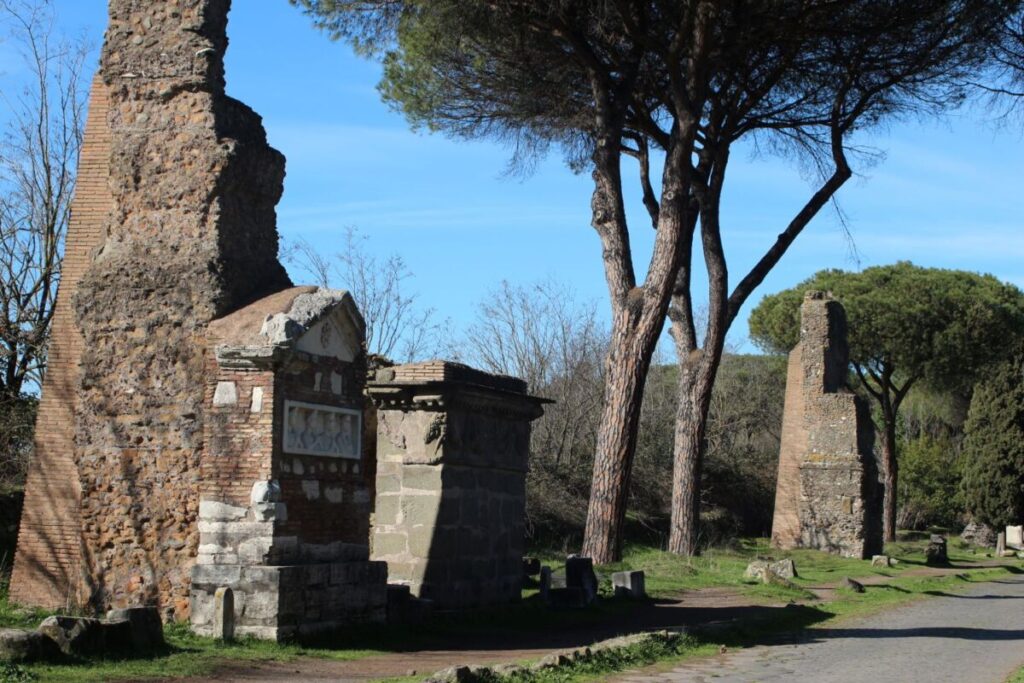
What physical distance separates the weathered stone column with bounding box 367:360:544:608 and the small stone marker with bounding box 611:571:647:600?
1958 millimetres

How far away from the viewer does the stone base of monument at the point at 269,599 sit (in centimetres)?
932

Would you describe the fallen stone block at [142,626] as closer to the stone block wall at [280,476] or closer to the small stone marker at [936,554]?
the stone block wall at [280,476]

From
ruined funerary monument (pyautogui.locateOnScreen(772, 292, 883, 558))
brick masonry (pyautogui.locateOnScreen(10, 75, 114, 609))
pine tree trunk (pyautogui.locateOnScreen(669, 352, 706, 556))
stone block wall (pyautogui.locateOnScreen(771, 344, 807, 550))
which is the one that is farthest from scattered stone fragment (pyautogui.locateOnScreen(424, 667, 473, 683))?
stone block wall (pyautogui.locateOnScreen(771, 344, 807, 550))

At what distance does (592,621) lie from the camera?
12.7 meters

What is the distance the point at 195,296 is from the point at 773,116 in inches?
536

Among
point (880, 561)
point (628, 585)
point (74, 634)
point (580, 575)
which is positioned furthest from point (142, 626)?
point (880, 561)

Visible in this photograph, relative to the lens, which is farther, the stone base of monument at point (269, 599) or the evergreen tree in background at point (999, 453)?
the evergreen tree in background at point (999, 453)

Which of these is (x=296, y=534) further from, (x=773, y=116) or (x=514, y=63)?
(x=773, y=116)

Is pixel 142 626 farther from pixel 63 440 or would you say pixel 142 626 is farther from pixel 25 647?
pixel 63 440

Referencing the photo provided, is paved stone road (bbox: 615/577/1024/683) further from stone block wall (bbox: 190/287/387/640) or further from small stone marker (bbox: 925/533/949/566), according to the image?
small stone marker (bbox: 925/533/949/566)

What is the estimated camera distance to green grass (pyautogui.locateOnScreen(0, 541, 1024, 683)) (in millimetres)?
8094

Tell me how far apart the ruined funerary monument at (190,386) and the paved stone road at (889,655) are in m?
2.99

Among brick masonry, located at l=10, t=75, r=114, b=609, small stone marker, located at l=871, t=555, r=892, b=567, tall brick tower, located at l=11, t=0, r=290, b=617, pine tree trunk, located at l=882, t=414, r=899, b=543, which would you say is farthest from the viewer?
pine tree trunk, located at l=882, t=414, r=899, b=543

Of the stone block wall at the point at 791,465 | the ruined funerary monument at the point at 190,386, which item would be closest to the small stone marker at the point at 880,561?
the stone block wall at the point at 791,465
